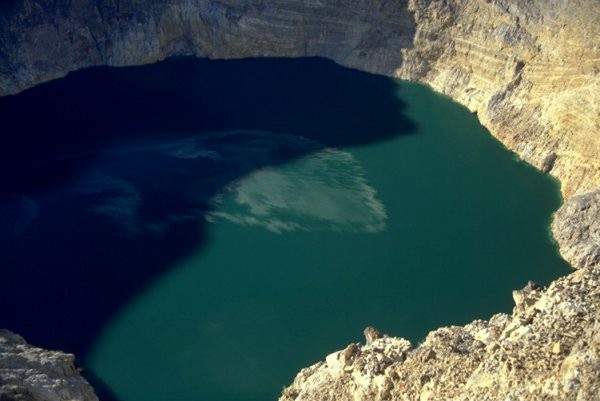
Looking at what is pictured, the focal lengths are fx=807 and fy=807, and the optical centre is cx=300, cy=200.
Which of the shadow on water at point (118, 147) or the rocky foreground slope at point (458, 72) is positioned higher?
the rocky foreground slope at point (458, 72)

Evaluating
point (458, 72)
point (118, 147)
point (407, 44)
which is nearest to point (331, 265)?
point (118, 147)

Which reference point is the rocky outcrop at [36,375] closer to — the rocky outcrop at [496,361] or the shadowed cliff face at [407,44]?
the rocky outcrop at [496,361]

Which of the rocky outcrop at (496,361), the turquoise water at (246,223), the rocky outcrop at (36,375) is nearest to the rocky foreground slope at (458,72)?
the rocky outcrop at (496,361)

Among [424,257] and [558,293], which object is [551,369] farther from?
[424,257]

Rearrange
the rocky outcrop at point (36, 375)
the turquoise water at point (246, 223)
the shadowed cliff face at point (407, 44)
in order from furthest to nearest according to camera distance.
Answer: the shadowed cliff face at point (407, 44) < the turquoise water at point (246, 223) < the rocky outcrop at point (36, 375)

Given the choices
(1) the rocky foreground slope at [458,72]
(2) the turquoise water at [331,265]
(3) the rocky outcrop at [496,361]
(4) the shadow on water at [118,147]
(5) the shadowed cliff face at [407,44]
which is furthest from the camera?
(5) the shadowed cliff face at [407,44]

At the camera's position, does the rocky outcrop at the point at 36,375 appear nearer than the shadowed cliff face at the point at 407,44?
Yes
